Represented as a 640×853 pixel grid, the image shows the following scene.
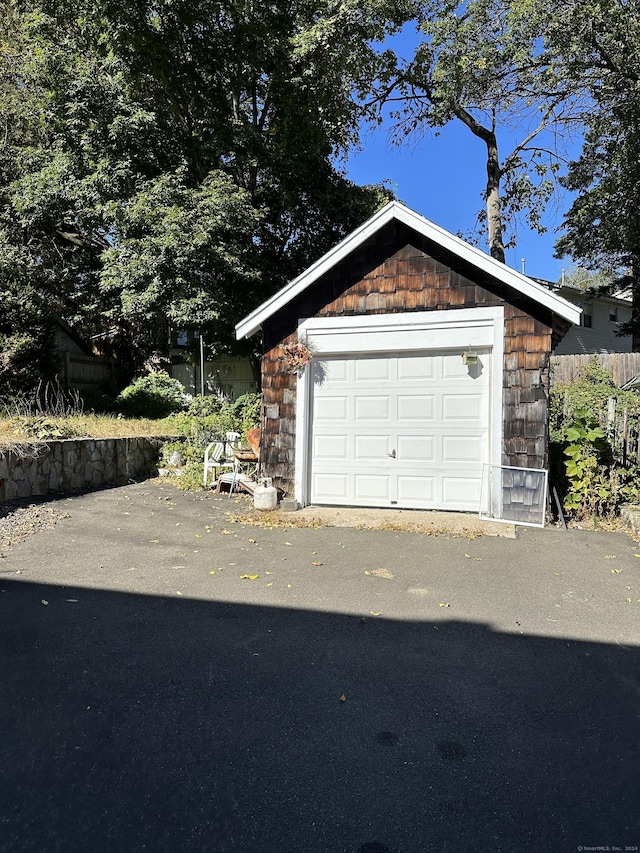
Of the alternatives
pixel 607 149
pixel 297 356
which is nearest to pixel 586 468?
pixel 297 356

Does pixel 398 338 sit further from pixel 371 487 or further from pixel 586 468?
pixel 586 468

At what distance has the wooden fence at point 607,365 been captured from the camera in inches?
583

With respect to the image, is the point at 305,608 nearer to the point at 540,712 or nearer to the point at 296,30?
the point at 540,712

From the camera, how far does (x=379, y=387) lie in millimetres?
7551

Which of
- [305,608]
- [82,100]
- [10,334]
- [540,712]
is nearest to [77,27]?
[82,100]

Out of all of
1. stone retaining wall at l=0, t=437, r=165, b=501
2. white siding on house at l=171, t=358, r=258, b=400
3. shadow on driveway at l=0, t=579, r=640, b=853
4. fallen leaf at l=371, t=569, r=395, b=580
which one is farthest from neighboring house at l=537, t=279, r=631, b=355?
shadow on driveway at l=0, t=579, r=640, b=853

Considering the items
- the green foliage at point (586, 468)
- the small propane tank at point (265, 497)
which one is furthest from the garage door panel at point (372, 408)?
the green foliage at point (586, 468)

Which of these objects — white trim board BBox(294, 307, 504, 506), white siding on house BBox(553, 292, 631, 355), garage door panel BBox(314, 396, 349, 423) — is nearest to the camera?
white trim board BBox(294, 307, 504, 506)

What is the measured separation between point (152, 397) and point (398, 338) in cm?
1057

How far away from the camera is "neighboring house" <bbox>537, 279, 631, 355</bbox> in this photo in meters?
23.5

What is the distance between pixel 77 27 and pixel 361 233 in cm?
1197

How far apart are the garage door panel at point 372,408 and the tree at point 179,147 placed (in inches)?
244

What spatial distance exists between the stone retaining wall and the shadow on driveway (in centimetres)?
436

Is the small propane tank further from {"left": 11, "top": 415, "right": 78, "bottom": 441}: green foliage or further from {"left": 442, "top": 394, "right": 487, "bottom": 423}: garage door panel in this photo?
{"left": 11, "top": 415, "right": 78, "bottom": 441}: green foliage
